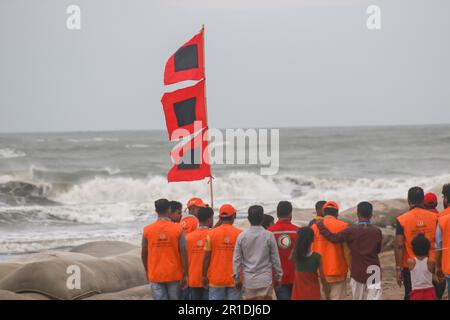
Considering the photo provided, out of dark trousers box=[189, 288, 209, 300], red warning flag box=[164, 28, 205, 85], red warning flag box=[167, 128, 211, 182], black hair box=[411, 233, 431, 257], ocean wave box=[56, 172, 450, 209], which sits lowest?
ocean wave box=[56, 172, 450, 209]

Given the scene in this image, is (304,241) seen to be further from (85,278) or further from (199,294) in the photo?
(85,278)

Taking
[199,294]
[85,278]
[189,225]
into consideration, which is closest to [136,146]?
[85,278]

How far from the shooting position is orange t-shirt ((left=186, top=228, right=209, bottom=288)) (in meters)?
7.91

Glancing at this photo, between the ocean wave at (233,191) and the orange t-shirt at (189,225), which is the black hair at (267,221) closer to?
the orange t-shirt at (189,225)

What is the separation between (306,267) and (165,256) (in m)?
1.43

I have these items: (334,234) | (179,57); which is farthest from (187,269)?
(179,57)

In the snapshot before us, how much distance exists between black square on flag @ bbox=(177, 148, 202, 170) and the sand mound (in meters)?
2.06

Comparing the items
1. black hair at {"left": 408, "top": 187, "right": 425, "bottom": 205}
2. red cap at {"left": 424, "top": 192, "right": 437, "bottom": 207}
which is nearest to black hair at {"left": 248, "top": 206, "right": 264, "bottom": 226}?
black hair at {"left": 408, "top": 187, "right": 425, "bottom": 205}

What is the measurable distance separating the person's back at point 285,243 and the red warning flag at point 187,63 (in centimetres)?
313

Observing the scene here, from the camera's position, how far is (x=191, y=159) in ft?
33.3

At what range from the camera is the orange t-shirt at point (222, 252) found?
7.55 m

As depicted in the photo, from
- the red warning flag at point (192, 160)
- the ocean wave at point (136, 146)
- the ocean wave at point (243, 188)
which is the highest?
the red warning flag at point (192, 160)

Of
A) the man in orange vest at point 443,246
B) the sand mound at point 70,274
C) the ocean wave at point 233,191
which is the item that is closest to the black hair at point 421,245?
the man in orange vest at point 443,246

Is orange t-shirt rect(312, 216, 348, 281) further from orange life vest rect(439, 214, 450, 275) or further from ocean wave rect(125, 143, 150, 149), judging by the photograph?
ocean wave rect(125, 143, 150, 149)
